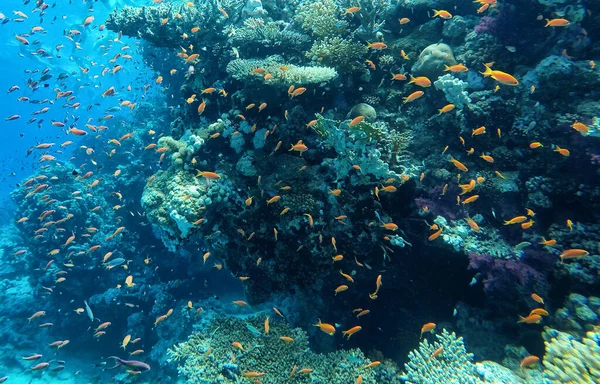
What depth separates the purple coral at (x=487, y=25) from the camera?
6785mm

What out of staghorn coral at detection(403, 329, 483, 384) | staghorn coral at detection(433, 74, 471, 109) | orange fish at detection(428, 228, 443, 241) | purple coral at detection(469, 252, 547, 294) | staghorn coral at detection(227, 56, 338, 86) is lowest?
staghorn coral at detection(403, 329, 483, 384)

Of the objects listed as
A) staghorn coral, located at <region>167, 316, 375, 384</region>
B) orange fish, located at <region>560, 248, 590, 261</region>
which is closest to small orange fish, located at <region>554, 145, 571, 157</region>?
orange fish, located at <region>560, 248, 590, 261</region>

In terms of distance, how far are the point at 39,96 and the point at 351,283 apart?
96.9 m

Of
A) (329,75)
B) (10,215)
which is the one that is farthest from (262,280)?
(10,215)

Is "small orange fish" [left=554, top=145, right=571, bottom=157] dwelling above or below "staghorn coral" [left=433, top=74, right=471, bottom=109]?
below

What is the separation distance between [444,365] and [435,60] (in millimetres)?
6182

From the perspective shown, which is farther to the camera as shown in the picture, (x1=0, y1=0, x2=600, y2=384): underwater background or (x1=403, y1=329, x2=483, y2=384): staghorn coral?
(x1=0, y1=0, x2=600, y2=384): underwater background

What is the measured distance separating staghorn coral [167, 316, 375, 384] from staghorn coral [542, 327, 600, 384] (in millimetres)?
2857

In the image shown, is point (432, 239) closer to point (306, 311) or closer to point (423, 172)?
point (423, 172)

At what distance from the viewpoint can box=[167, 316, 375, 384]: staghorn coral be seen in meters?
5.56

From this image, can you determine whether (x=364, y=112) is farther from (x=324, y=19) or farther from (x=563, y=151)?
(x=563, y=151)

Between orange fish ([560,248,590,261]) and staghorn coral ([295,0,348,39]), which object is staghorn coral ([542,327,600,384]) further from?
staghorn coral ([295,0,348,39])

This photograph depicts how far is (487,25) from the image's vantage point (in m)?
6.89

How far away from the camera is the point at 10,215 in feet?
83.4
